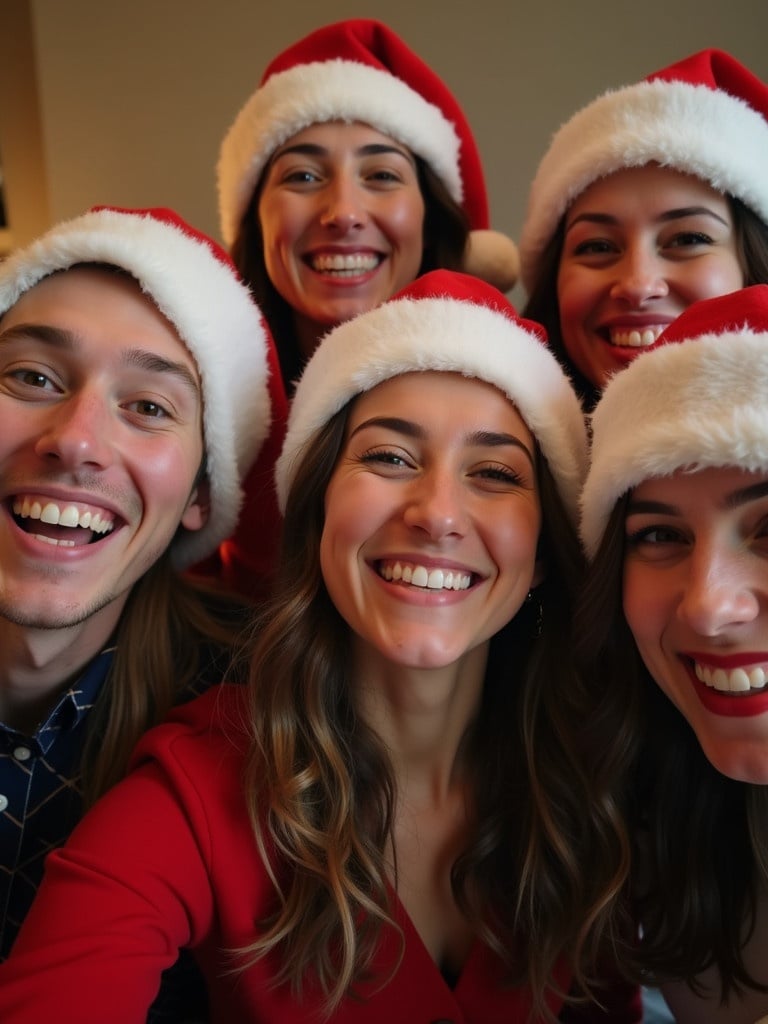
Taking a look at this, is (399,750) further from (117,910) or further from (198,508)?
(198,508)

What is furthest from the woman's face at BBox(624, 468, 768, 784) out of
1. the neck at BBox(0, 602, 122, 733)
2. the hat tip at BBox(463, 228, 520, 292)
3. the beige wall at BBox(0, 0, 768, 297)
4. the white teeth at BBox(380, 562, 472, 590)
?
the beige wall at BBox(0, 0, 768, 297)

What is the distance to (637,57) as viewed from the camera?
253cm

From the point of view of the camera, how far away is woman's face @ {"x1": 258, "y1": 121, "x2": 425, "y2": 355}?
1.86 m

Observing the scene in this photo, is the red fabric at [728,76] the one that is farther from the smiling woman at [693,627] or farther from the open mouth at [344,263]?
the smiling woman at [693,627]

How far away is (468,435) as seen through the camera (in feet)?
3.84

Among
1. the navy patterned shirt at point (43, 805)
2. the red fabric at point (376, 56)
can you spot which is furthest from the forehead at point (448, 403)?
the red fabric at point (376, 56)

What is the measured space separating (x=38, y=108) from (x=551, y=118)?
63.3 inches

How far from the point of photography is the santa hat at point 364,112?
1857mm

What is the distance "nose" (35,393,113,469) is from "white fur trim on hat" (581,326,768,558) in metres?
0.70

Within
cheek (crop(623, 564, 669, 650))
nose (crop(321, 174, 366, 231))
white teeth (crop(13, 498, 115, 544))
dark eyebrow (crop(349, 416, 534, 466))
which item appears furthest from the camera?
nose (crop(321, 174, 366, 231))

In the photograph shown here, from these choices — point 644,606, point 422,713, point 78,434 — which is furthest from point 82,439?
point 644,606

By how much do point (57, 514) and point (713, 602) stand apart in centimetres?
91

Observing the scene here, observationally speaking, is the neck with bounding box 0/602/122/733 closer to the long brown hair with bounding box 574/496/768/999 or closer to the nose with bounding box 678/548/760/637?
the long brown hair with bounding box 574/496/768/999

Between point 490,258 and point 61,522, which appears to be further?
point 490,258
